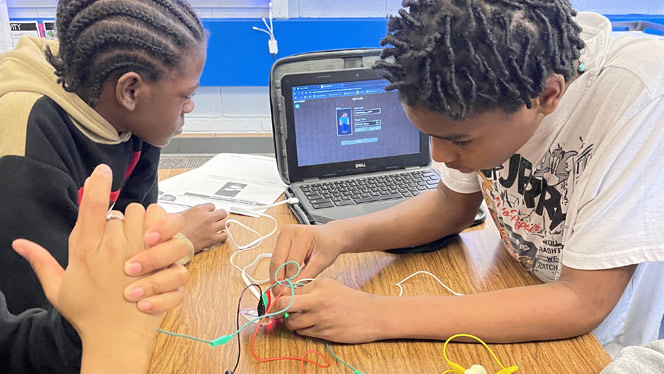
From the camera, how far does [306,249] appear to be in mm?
885

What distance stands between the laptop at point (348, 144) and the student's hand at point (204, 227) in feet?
0.58

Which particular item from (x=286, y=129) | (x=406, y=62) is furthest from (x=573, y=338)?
(x=286, y=129)

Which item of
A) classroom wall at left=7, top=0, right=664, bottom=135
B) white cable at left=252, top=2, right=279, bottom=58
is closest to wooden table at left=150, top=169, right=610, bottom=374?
white cable at left=252, top=2, right=279, bottom=58

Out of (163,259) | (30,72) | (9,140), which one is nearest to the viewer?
(163,259)

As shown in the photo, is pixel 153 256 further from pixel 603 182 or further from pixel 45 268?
pixel 603 182

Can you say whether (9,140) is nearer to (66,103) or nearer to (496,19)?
(66,103)

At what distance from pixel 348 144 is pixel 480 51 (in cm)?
61

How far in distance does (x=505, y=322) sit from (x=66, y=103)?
803 mm

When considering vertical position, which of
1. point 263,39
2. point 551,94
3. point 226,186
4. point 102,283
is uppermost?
Answer: point 551,94

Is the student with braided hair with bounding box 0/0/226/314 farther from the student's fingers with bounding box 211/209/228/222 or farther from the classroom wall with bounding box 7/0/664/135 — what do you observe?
the classroom wall with bounding box 7/0/664/135

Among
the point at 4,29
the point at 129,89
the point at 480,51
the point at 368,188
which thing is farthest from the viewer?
the point at 4,29

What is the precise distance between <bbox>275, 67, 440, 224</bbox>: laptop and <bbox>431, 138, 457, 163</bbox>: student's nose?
0.35 m

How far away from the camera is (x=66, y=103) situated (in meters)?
0.93

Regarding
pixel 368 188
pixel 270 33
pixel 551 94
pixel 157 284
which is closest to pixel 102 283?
pixel 157 284
